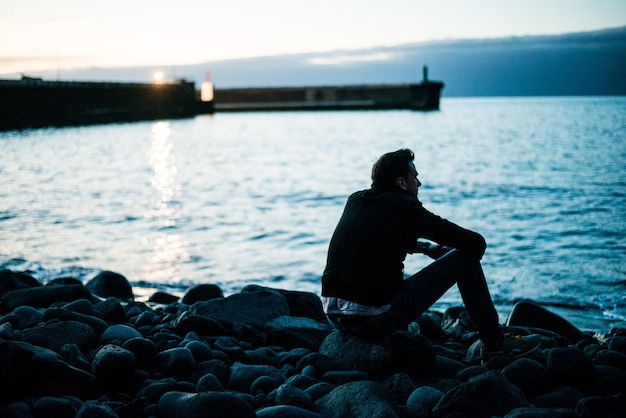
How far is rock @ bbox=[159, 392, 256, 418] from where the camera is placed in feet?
9.60

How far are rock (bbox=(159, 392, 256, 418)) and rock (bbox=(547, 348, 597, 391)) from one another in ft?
5.37

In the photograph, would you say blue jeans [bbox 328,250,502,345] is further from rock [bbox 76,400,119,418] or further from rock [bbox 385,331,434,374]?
rock [bbox 76,400,119,418]

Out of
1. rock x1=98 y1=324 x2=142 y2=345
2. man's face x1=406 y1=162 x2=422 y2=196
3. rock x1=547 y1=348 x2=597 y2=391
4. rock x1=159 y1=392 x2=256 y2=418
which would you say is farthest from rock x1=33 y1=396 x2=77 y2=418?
rock x1=547 y1=348 x2=597 y2=391

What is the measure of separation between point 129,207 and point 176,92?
207 feet

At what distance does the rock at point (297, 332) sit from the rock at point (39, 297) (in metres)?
1.98

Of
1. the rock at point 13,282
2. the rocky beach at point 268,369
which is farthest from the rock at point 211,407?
the rock at point 13,282

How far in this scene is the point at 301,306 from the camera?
520 cm

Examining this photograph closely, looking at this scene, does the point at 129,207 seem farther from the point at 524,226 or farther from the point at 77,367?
the point at 77,367

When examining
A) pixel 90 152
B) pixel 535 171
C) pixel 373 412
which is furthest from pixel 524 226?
pixel 90 152

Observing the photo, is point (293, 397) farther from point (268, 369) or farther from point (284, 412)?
point (268, 369)

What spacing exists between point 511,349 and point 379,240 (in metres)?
1.03

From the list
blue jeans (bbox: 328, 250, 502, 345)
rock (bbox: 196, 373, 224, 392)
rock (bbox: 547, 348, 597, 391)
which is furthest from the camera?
blue jeans (bbox: 328, 250, 502, 345)

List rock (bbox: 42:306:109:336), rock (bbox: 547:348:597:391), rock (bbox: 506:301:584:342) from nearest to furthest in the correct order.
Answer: rock (bbox: 547:348:597:391) → rock (bbox: 42:306:109:336) → rock (bbox: 506:301:584:342)

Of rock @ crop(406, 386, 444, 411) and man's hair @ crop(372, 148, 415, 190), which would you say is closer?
rock @ crop(406, 386, 444, 411)
